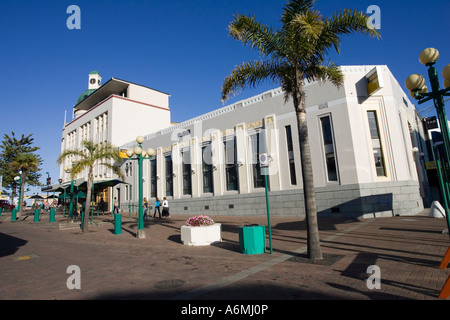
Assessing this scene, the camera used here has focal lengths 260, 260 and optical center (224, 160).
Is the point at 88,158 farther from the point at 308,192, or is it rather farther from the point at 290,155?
the point at 308,192

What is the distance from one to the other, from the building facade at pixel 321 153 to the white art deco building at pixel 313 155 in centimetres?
7

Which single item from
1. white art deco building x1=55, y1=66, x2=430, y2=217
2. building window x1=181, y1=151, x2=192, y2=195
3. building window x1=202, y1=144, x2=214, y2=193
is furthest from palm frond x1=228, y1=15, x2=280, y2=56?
building window x1=181, y1=151, x2=192, y2=195

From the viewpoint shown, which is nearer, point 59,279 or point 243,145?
point 59,279

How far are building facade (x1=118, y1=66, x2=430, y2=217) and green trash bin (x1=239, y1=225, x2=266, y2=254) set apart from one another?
874cm

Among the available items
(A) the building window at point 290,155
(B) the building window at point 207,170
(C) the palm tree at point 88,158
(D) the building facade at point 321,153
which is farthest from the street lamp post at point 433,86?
(B) the building window at point 207,170

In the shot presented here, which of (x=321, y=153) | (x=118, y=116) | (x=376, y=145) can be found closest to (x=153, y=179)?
(x=118, y=116)

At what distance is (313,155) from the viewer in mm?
18812

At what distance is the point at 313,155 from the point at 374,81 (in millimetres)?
6251

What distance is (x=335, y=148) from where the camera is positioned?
18016 millimetres

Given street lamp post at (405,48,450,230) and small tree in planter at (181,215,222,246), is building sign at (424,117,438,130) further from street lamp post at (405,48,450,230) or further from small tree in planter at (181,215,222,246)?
small tree in planter at (181,215,222,246)

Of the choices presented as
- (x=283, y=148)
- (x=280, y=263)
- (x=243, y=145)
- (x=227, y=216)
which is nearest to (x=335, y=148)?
(x=283, y=148)

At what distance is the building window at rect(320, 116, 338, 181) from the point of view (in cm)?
1814
